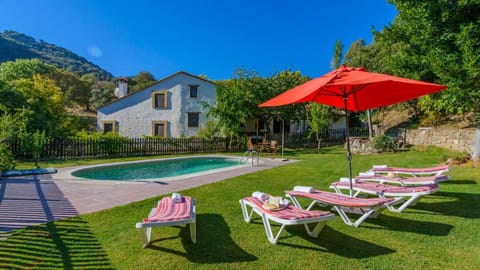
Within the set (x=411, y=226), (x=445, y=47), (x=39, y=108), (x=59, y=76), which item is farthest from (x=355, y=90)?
(x=59, y=76)

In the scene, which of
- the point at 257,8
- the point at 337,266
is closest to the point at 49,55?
the point at 257,8

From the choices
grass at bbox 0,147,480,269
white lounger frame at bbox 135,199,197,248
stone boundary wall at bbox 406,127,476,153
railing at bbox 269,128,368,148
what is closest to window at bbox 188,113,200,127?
railing at bbox 269,128,368,148

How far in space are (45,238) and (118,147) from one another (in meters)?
12.0

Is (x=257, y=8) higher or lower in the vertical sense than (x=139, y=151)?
higher

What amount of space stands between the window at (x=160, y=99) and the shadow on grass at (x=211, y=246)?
20711mm

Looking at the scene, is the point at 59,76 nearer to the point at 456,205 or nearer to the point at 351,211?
the point at 351,211

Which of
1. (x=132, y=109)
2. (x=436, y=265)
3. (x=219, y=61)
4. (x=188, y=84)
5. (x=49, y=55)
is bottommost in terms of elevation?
(x=436, y=265)

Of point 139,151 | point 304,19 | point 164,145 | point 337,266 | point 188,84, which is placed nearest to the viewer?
point 337,266

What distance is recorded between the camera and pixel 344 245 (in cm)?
348

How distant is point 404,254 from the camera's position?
324cm

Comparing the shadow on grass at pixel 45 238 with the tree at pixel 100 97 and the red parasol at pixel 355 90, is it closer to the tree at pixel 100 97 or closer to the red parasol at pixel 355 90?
the red parasol at pixel 355 90

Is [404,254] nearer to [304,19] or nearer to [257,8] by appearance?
[257,8]

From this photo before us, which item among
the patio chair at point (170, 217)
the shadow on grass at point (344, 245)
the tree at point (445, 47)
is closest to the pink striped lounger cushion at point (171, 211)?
the patio chair at point (170, 217)

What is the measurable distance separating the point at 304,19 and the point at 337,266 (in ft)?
98.8
